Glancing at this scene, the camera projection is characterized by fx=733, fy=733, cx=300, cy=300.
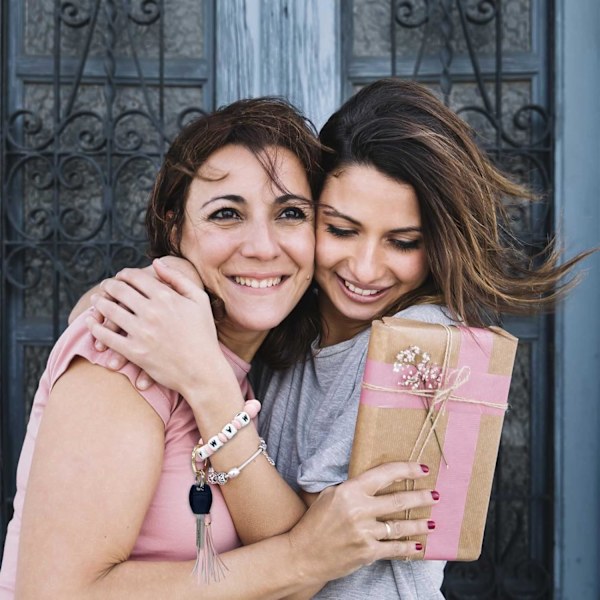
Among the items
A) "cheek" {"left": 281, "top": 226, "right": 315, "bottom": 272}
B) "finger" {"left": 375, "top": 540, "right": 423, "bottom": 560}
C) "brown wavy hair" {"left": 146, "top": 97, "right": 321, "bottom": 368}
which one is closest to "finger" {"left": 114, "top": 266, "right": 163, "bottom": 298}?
"brown wavy hair" {"left": 146, "top": 97, "right": 321, "bottom": 368}

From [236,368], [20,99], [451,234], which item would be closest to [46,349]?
[20,99]

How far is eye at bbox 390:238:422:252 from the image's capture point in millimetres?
1701

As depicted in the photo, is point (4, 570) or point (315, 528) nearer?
point (315, 528)

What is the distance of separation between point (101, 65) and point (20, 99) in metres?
0.33

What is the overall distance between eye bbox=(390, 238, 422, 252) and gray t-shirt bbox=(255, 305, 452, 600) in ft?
0.49

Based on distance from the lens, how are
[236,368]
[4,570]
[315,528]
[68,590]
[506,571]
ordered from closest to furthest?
[68,590]
[315,528]
[4,570]
[236,368]
[506,571]

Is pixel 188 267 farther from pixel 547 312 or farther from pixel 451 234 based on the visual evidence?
pixel 547 312

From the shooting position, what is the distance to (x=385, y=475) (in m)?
1.39

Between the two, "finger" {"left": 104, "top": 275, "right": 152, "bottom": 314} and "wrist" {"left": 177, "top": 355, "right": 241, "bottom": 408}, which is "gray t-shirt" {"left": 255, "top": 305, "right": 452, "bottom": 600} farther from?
"finger" {"left": 104, "top": 275, "right": 152, "bottom": 314}

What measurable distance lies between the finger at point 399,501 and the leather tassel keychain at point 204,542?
31 centimetres

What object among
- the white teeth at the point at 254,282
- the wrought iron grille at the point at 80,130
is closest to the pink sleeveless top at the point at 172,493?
the white teeth at the point at 254,282

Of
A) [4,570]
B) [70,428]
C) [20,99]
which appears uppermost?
[20,99]

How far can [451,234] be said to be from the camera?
1.65m

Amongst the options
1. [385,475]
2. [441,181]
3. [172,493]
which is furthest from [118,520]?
[441,181]
